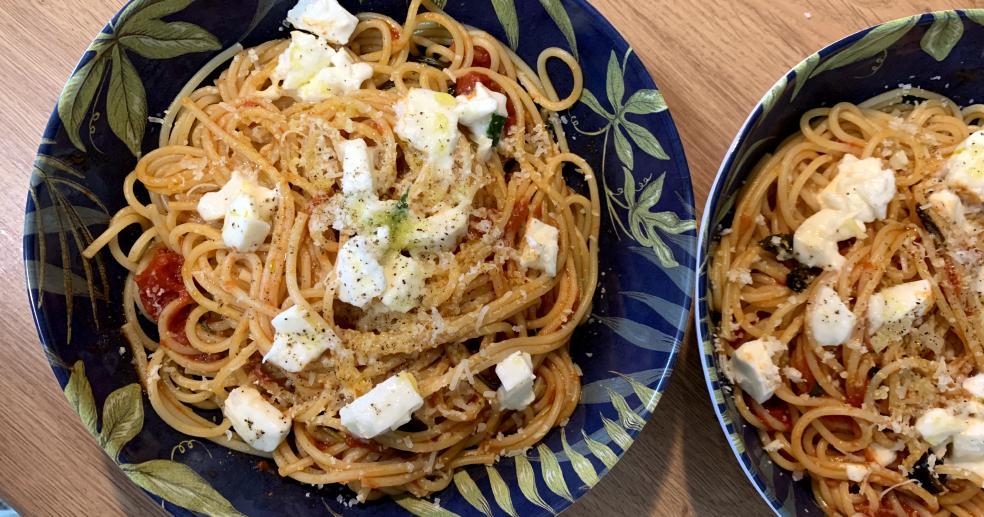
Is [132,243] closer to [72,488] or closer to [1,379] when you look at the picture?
[1,379]

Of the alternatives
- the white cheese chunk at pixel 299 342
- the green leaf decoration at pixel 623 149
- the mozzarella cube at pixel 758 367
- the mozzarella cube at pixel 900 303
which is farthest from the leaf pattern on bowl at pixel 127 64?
the mozzarella cube at pixel 900 303

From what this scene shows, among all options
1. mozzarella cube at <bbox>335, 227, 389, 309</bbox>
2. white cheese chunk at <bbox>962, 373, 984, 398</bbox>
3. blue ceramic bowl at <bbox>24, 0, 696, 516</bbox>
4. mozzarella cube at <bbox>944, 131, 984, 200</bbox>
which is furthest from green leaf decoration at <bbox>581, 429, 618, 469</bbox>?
mozzarella cube at <bbox>944, 131, 984, 200</bbox>

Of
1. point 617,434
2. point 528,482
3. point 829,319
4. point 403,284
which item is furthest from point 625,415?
point 403,284

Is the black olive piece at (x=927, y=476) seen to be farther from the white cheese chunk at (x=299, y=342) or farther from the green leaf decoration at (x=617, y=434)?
the white cheese chunk at (x=299, y=342)

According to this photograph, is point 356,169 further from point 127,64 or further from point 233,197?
point 127,64

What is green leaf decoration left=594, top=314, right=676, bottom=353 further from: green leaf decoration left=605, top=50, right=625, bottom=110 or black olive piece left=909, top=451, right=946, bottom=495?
black olive piece left=909, top=451, right=946, bottom=495
